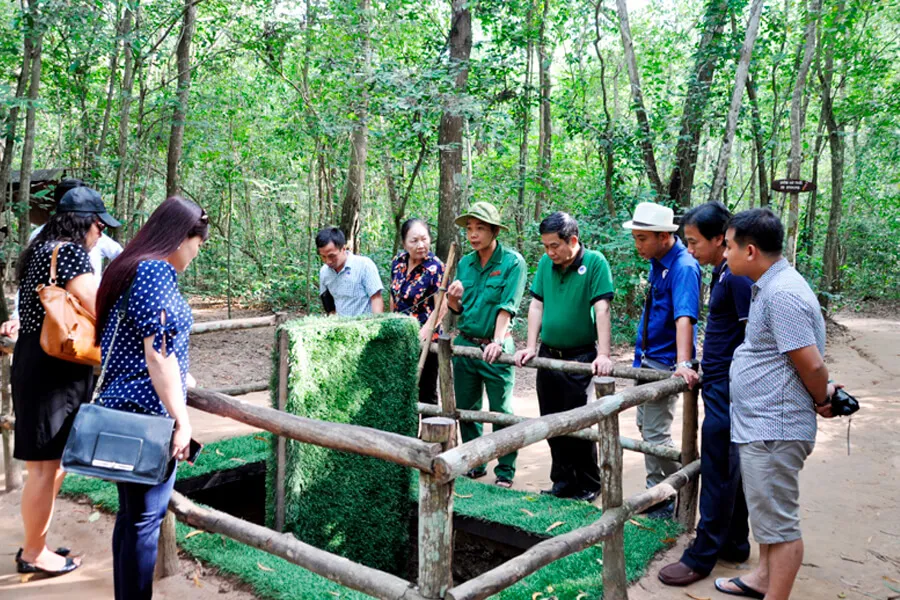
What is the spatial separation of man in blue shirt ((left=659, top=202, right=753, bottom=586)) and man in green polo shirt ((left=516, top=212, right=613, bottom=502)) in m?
0.75

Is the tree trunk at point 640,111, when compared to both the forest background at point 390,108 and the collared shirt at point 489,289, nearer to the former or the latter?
the forest background at point 390,108

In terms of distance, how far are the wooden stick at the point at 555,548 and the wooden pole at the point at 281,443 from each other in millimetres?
1392

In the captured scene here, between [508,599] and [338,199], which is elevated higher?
[338,199]

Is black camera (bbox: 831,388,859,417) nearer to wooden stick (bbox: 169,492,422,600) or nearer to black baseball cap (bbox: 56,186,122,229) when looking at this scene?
wooden stick (bbox: 169,492,422,600)

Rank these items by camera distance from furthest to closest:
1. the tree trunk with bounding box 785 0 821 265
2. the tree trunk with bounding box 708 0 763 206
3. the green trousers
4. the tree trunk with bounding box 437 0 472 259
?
1. the tree trunk with bounding box 785 0 821 265
2. the tree trunk with bounding box 437 0 472 259
3. the tree trunk with bounding box 708 0 763 206
4. the green trousers

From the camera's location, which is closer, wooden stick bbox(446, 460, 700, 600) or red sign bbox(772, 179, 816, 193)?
wooden stick bbox(446, 460, 700, 600)

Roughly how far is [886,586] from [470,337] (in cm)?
267

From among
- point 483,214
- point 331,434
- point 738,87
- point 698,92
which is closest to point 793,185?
point 738,87

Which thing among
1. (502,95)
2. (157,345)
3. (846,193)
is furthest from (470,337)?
(846,193)

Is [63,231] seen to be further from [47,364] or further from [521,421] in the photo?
[521,421]

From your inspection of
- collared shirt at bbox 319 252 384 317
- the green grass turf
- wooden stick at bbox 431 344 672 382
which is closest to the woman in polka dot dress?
the green grass turf

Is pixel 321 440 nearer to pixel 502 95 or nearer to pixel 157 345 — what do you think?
pixel 157 345

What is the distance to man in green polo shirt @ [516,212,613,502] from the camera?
4.00m

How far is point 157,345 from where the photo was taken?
7.39ft
